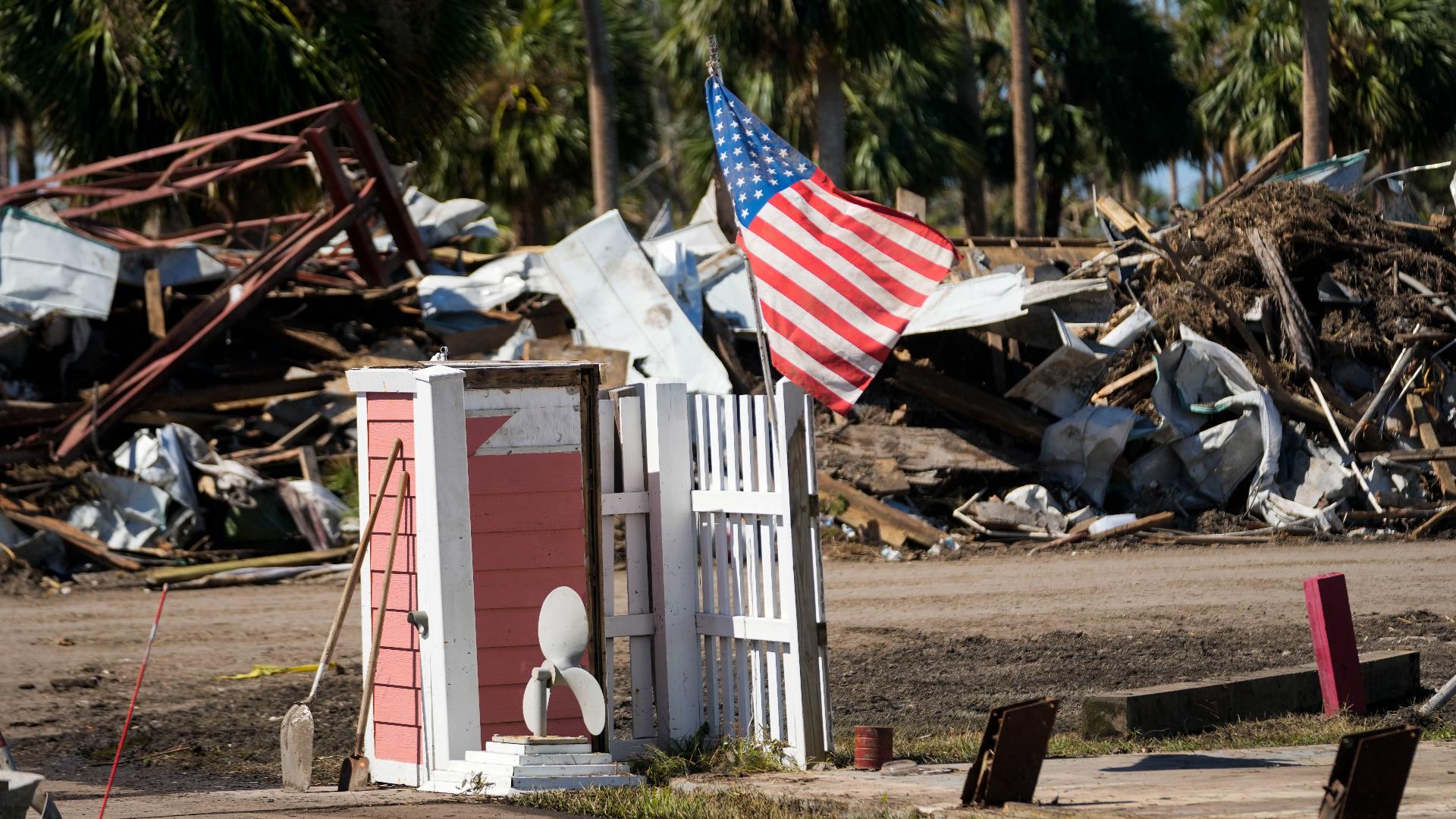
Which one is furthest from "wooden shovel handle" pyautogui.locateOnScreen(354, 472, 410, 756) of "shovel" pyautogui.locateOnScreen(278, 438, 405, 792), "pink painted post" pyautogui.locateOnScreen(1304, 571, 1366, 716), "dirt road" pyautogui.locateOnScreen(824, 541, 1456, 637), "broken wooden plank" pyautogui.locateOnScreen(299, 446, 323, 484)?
"broken wooden plank" pyautogui.locateOnScreen(299, 446, 323, 484)

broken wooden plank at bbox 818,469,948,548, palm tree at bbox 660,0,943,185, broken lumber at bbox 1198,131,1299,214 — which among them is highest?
palm tree at bbox 660,0,943,185

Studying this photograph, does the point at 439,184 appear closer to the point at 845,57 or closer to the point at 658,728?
the point at 845,57

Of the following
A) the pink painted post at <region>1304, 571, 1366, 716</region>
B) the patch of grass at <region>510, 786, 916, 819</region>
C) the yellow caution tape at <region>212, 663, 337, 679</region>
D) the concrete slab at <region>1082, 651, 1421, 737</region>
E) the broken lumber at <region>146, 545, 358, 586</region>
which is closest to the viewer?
the patch of grass at <region>510, 786, 916, 819</region>

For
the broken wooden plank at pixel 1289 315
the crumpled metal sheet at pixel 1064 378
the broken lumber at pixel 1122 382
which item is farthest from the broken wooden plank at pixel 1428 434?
the crumpled metal sheet at pixel 1064 378

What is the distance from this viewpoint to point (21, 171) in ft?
106

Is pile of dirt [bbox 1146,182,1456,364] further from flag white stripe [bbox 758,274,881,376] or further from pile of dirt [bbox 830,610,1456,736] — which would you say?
flag white stripe [bbox 758,274,881,376]

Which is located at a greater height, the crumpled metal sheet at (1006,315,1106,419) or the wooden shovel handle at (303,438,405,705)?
the crumpled metal sheet at (1006,315,1106,419)

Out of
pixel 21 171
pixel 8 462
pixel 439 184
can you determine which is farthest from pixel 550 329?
pixel 21 171

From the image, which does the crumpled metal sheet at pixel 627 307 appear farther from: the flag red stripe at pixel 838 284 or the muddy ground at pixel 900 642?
the flag red stripe at pixel 838 284

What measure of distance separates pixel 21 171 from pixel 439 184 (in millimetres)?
9372

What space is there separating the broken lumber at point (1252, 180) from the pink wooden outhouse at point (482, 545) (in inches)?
491

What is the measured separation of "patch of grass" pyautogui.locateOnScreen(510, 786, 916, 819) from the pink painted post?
2.99m

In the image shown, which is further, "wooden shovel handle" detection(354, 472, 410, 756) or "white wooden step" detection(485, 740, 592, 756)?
"wooden shovel handle" detection(354, 472, 410, 756)

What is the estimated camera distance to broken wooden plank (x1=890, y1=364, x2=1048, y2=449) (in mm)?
14648
